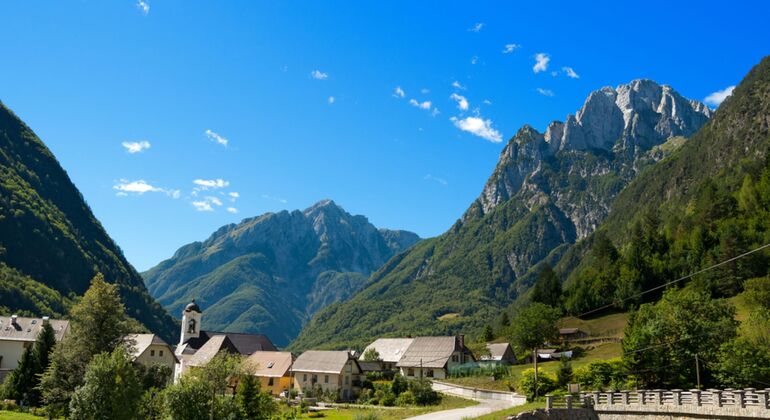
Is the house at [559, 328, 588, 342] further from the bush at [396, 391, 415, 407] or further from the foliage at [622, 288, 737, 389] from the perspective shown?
the foliage at [622, 288, 737, 389]

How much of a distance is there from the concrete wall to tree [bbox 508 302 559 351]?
28171 millimetres

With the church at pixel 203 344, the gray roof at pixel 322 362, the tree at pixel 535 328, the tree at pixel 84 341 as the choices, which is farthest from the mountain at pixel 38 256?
the tree at pixel 535 328

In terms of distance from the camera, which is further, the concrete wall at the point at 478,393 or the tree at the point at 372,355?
the tree at the point at 372,355

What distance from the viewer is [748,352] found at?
41.4m

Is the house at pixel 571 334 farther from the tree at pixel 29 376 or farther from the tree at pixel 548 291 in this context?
the tree at pixel 29 376

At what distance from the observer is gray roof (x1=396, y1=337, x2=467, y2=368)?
87.6 meters

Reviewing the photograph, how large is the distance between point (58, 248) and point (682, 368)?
18995cm

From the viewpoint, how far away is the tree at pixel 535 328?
94.5m

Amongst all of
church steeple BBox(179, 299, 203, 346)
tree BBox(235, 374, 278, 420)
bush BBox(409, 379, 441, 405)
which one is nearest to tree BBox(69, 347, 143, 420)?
tree BBox(235, 374, 278, 420)

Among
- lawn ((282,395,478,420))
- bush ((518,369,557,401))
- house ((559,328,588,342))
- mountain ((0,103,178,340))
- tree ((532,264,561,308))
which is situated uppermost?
mountain ((0,103,178,340))

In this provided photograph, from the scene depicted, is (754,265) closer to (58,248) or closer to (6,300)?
(6,300)

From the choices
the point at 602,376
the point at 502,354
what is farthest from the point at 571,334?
the point at 602,376

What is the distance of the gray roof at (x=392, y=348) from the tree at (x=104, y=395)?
63.6 metres

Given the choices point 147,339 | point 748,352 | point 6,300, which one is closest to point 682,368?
point 748,352
